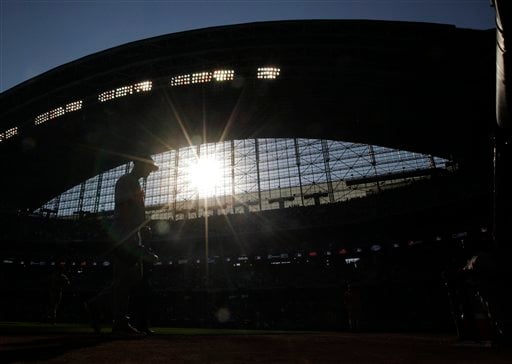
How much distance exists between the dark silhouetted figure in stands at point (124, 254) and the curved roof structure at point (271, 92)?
20461 mm

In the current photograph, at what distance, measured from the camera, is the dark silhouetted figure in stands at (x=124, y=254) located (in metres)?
4.42

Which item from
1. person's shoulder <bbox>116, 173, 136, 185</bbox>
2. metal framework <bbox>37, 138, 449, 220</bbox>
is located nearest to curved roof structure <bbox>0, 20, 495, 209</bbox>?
metal framework <bbox>37, 138, 449, 220</bbox>

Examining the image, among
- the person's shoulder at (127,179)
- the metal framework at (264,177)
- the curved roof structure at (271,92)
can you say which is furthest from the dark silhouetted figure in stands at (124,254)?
the metal framework at (264,177)

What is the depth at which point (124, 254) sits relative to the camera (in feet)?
14.4

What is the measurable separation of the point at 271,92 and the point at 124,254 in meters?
23.7

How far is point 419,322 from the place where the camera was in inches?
790

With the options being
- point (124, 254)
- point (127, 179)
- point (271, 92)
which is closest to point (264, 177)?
point (271, 92)

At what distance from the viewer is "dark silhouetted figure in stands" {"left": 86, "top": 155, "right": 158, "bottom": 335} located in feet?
14.5

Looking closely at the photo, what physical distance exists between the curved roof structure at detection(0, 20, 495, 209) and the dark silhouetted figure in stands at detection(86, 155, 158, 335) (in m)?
20.5

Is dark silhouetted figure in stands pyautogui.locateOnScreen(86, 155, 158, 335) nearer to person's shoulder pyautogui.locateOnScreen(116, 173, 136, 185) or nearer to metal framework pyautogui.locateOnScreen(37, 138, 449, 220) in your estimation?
person's shoulder pyautogui.locateOnScreen(116, 173, 136, 185)

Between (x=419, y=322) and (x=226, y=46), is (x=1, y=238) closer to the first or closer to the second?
(x=226, y=46)

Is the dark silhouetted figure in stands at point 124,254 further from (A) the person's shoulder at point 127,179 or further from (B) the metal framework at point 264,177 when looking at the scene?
(B) the metal framework at point 264,177

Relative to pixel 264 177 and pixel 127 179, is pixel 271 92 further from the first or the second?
pixel 127 179

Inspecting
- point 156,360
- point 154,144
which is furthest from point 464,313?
point 154,144
